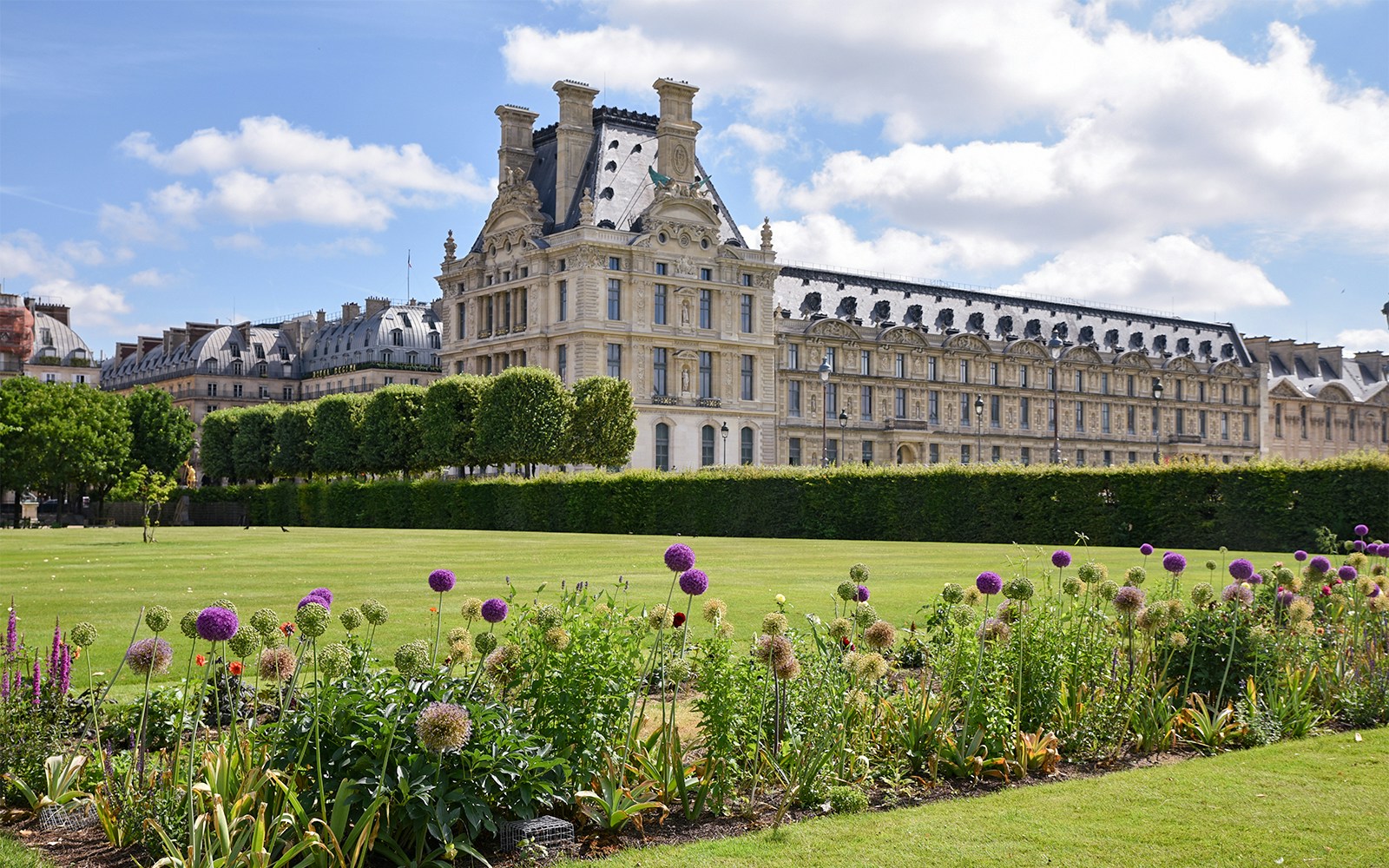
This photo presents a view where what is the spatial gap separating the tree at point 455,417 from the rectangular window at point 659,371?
13631mm

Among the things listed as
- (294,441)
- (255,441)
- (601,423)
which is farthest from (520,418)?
(255,441)

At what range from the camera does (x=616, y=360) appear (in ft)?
247

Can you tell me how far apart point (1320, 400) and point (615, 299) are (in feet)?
243

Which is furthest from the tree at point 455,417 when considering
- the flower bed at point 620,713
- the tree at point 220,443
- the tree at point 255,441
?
the flower bed at point 620,713

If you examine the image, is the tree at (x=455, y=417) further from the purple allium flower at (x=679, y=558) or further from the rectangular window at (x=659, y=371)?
the purple allium flower at (x=679, y=558)

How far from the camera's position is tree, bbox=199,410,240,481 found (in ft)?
268

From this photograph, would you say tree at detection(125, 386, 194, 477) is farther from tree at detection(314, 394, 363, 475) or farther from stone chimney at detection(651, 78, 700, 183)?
stone chimney at detection(651, 78, 700, 183)

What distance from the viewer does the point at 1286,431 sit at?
116875mm

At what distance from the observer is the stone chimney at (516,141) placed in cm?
8338

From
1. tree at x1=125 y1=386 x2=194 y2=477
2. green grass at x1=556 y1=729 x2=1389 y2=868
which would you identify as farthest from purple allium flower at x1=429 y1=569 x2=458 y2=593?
tree at x1=125 y1=386 x2=194 y2=477

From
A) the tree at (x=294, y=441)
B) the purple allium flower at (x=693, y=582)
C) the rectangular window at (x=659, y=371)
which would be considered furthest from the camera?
the rectangular window at (x=659, y=371)

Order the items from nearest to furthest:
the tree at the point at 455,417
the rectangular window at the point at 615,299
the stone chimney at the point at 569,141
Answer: the tree at the point at 455,417
the rectangular window at the point at 615,299
the stone chimney at the point at 569,141

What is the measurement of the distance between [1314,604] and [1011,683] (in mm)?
4187

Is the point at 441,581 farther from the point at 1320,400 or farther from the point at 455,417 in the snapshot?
the point at 1320,400
